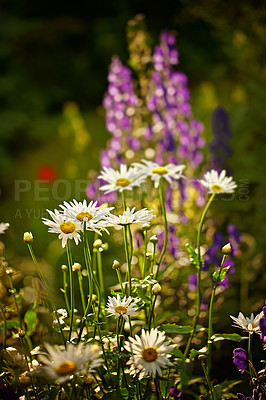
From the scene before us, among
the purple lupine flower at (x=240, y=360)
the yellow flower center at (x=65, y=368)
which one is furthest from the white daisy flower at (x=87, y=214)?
the purple lupine flower at (x=240, y=360)

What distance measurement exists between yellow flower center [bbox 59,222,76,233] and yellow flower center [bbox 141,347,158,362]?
10.3 inches

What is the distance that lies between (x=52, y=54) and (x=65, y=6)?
86cm

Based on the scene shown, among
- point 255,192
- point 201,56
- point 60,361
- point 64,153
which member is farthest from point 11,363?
point 201,56

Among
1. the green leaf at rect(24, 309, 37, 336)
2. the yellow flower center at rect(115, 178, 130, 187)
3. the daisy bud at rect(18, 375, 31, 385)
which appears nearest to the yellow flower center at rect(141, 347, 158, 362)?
the daisy bud at rect(18, 375, 31, 385)

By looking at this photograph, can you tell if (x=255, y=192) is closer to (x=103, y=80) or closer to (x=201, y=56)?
(x=201, y=56)

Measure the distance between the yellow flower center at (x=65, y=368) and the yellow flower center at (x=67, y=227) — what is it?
0.82ft

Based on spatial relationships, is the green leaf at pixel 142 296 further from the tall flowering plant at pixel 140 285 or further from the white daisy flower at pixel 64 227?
the white daisy flower at pixel 64 227

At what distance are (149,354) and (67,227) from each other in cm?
28

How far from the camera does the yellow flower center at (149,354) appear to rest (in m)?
0.72

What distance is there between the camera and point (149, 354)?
72 centimetres

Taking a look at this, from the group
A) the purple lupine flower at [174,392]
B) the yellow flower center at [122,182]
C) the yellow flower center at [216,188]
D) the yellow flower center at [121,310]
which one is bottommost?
the purple lupine flower at [174,392]

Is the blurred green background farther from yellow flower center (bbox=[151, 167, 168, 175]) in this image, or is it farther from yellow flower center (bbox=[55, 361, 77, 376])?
yellow flower center (bbox=[55, 361, 77, 376])

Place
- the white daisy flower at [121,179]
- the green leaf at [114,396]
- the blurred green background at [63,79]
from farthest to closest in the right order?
the blurred green background at [63,79] → the white daisy flower at [121,179] → the green leaf at [114,396]

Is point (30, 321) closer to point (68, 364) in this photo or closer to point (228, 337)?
point (68, 364)
